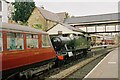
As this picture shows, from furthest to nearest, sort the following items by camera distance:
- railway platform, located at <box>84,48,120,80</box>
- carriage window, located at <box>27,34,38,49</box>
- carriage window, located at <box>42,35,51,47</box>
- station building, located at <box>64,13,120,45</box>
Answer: station building, located at <box>64,13,120,45</box>, carriage window, located at <box>42,35,51,47</box>, railway platform, located at <box>84,48,120,80</box>, carriage window, located at <box>27,34,38,49</box>

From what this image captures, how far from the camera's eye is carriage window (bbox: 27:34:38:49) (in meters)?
11.2

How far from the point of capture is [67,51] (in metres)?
21.1

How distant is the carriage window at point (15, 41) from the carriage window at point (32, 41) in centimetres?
70

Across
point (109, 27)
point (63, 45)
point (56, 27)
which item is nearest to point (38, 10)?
point (56, 27)

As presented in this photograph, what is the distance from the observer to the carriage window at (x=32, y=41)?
11242 mm

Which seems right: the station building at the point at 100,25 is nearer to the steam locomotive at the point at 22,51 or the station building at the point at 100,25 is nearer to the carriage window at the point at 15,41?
the steam locomotive at the point at 22,51

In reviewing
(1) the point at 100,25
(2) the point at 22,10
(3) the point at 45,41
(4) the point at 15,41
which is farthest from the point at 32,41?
(2) the point at 22,10

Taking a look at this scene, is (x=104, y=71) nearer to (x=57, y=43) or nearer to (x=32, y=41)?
(x=32, y=41)

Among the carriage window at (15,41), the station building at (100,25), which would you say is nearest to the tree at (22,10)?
the station building at (100,25)

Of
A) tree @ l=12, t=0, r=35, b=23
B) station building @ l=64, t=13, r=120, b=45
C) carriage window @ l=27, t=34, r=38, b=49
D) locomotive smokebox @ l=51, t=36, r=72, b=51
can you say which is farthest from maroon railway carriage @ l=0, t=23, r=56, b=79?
tree @ l=12, t=0, r=35, b=23

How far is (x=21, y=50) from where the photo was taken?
10484mm

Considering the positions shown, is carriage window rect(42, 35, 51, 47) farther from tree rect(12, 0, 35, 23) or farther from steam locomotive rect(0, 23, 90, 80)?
tree rect(12, 0, 35, 23)

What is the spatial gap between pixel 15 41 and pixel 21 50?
0.62m

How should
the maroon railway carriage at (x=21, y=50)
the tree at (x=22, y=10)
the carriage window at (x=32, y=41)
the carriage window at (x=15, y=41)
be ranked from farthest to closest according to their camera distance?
the tree at (x=22, y=10) → the carriage window at (x=32, y=41) → the carriage window at (x=15, y=41) → the maroon railway carriage at (x=21, y=50)
